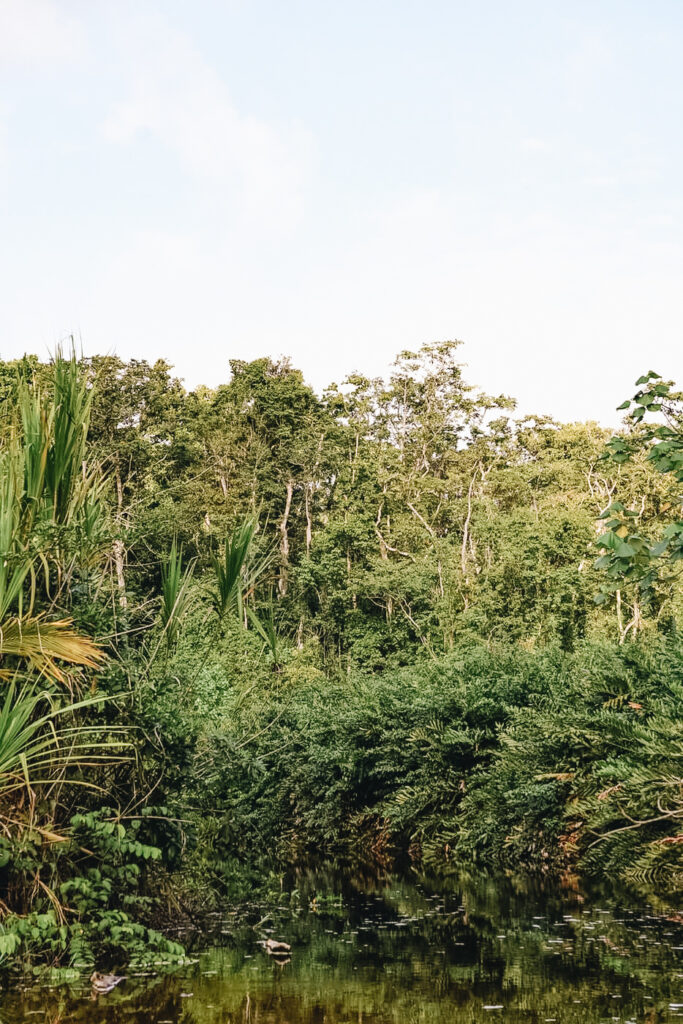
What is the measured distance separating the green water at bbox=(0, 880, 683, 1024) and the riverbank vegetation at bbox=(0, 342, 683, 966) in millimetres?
511

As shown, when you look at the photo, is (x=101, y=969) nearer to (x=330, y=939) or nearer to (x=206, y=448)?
(x=330, y=939)

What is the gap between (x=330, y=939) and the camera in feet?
28.8

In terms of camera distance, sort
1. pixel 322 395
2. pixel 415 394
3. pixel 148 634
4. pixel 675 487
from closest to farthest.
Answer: pixel 148 634, pixel 675 487, pixel 415 394, pixel 322 395

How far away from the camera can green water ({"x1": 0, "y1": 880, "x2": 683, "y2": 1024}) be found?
6.01m

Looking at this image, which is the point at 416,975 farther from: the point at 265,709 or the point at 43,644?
the point at 265,709

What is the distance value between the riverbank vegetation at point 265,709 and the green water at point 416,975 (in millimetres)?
511

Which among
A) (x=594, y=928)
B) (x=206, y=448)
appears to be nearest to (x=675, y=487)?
(x=206, y=448)

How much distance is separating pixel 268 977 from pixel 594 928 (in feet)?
9.33

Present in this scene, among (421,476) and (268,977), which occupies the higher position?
(421,476)

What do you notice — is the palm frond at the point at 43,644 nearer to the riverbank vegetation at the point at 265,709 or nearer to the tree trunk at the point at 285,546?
the riverbank vegetation at the point at 265,709

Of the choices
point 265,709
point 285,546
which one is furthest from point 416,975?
point 285,546

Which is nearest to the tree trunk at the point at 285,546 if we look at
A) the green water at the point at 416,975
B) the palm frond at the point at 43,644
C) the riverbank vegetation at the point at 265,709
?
the riverbank vegetation at the point at 265,709

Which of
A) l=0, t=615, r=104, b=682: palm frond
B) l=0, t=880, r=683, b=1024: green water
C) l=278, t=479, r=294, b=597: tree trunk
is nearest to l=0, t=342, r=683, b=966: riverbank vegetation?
l=0, t=615, r=104, b=682: palm frond

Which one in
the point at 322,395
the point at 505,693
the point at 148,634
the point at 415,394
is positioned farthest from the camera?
the point at 322,395
